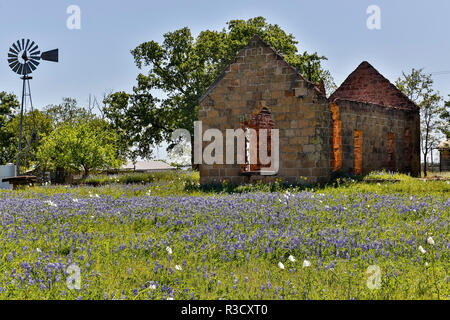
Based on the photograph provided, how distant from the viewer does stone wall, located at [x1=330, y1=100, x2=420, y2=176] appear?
16953 millimetres

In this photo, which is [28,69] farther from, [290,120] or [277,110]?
[290,120]

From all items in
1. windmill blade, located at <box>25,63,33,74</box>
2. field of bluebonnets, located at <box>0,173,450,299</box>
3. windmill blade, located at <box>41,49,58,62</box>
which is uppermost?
windmill blade, located at <box>41,49,58,62</box>

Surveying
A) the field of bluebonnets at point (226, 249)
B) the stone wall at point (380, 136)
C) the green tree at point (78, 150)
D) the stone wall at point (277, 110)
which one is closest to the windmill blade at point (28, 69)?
the green tree at point (78, 150)

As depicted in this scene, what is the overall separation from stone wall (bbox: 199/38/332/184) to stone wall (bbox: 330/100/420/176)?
6.28ft

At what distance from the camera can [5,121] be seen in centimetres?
4744

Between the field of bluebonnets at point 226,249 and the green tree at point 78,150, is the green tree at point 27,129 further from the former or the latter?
the field of bluebonnets at point 226,249

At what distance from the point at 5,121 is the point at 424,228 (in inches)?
1925

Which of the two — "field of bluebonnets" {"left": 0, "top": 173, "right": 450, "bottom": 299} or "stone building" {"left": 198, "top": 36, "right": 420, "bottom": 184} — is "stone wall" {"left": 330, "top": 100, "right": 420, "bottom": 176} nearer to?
"stone building" {"left": 198, "top": 36, "right": 420, "bottom": 184}

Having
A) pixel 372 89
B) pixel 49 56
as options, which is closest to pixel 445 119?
pixel 372 89

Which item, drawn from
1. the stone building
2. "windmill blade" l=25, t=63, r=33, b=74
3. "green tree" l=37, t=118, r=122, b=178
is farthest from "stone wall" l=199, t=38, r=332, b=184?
"windmill blade" l=25, t=63, r=33, b=74

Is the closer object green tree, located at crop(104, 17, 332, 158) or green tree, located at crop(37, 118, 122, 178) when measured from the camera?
green tree, located at crop(37, 118, 122, 178)

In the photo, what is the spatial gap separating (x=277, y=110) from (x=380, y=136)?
6.34 m

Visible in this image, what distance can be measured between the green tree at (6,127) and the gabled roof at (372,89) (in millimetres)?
35956
